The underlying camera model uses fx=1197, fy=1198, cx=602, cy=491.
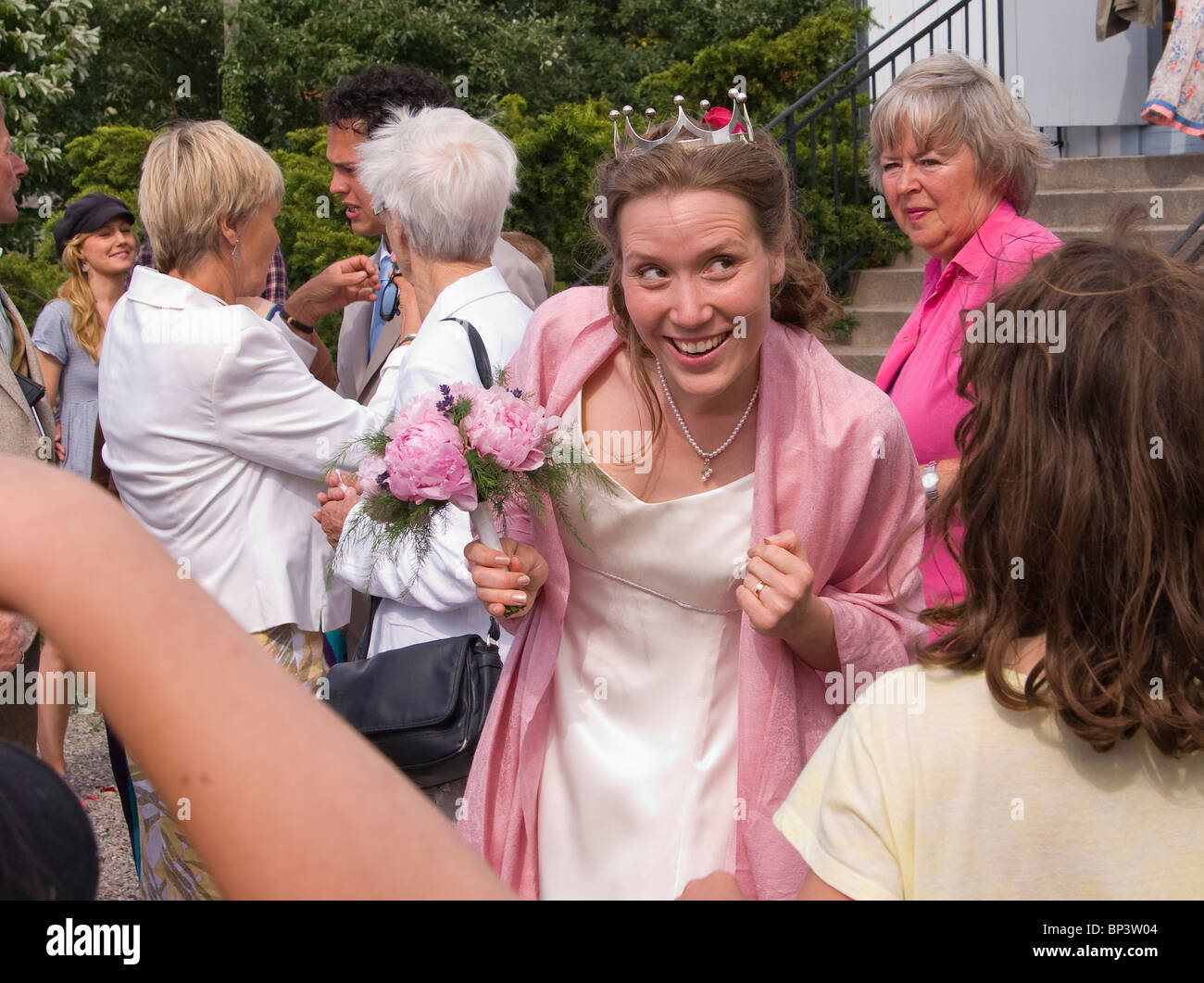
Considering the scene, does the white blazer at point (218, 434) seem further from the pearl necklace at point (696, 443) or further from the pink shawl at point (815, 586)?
the pearl necklace at point (696, 443)

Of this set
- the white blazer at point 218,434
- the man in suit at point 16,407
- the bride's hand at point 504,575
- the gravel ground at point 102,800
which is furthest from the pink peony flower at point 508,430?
the gravel ground at point 102,800

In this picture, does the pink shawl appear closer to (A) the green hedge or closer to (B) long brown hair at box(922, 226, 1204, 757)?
(B) long brown hair at box(922, 226, 1204, 757)

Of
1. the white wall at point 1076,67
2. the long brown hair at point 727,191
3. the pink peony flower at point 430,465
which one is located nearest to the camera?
the pink peony flower at point 430,465

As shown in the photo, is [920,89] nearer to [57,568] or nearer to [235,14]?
[57,568]

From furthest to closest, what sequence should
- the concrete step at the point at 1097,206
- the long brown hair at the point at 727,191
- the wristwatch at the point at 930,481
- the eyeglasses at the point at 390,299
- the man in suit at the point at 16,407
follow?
1. the concrete step at the point at 1097,206
2. the eyeglasses at the point at 390,299
3. the man in suit at the point at 16,407
4. the wristwatch at the point at 930,481
5. the long brown hair at the point at 727,191

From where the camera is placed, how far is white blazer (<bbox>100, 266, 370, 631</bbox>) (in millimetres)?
3350

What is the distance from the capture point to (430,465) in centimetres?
218

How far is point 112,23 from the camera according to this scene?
16.3 meters

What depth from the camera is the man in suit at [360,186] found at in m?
4.86

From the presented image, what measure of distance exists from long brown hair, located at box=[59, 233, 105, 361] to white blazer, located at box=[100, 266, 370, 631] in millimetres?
3498

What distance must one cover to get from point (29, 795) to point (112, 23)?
18.1m

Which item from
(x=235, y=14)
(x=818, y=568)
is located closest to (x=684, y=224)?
(x=818, y=568)

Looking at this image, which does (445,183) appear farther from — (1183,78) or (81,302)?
(1183,78)

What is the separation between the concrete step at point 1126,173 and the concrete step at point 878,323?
143 centimetres
